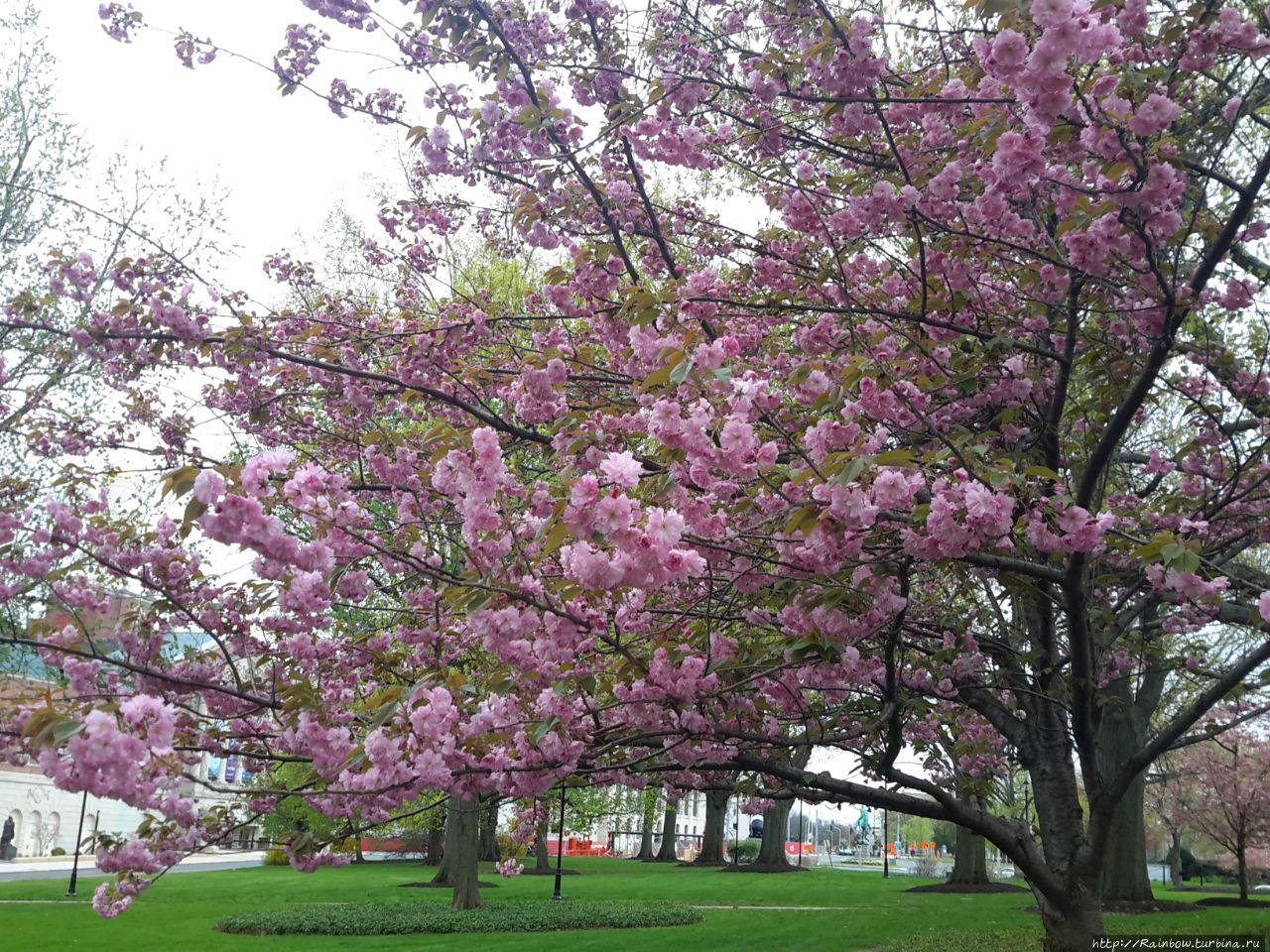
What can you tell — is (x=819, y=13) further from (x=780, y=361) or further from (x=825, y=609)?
(x=825, y=609)

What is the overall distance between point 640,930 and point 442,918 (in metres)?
2.90

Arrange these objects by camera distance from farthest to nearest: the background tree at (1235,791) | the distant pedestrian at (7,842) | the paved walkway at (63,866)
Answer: the distant pedestrian at (7,842) → the paved walkway at (63,866) → the background tree at (1235,791)

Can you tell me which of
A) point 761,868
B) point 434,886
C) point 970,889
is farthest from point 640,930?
point 761,868

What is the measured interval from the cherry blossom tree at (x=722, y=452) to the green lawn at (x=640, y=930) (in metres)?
6.35

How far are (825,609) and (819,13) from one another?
Answer: 8.55ft

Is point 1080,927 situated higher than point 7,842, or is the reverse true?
point 1080,927

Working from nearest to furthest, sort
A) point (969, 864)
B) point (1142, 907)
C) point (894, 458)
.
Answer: point (894, 458) < point (1142, 907) < point (969, 864)

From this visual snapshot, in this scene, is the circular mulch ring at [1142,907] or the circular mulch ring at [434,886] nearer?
the circular mulch ring at [1142,907]

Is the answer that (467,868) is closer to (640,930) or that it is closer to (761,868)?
(640,930)

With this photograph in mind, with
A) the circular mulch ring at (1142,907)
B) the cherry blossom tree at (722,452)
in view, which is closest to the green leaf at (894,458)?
the cherry blossom tree at (722,452)

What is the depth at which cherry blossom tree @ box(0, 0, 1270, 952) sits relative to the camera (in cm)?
304

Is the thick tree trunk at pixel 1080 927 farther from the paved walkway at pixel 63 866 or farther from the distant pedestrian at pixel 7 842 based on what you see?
the distant pedestrian at pixel 7 842

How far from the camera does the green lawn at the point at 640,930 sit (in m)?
11.2

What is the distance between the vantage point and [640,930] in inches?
520
